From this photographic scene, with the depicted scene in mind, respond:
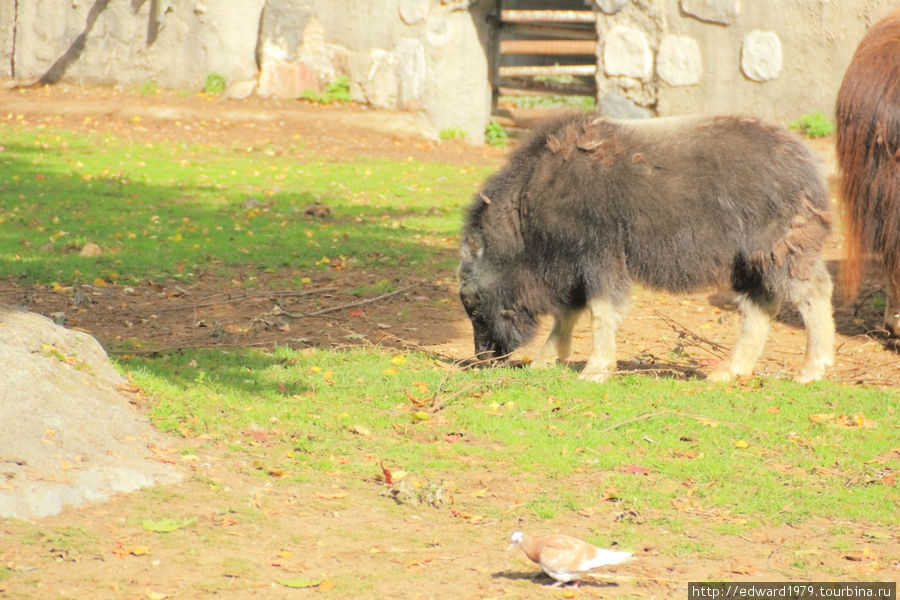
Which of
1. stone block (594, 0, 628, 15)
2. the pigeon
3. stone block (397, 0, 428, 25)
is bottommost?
the pigeon

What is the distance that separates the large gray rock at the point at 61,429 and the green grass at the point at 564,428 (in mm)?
345

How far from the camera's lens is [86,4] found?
17.6 m

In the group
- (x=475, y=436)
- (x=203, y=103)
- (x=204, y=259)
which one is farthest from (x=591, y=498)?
(x=203, y=103)

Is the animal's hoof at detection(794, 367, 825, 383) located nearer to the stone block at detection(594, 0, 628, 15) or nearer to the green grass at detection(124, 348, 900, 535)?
the green grass at detection(124, 348, 900, 535)

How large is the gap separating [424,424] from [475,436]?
0.32 m

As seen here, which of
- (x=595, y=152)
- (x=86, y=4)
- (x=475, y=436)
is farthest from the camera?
(x=86, y=4)

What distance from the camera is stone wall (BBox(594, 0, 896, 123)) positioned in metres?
14.5

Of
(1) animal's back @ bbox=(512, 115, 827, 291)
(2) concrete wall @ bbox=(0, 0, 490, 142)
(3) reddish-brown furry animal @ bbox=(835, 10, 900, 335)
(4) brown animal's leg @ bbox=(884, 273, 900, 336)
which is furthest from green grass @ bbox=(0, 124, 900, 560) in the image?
(2) concrete wall @ bbox=(0, 0, 490, 142)

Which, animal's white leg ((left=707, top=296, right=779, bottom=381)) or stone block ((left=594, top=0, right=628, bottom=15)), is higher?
stone block ((left=594, top=0, right=628, bottom=15))

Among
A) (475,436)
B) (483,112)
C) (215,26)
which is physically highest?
(215,26)

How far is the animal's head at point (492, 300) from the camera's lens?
6738 mm

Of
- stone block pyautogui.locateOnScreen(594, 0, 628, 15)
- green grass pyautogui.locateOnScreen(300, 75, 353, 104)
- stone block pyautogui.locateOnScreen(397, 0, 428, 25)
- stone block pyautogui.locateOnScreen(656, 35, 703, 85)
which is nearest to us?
stone block pyautogui.locateOnScreen(656, 35, 703, 85)

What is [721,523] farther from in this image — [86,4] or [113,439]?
[86,4]

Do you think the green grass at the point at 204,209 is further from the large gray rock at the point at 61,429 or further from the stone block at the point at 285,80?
the large gray rock at the point at 61,429
